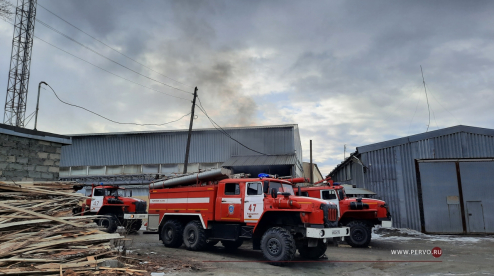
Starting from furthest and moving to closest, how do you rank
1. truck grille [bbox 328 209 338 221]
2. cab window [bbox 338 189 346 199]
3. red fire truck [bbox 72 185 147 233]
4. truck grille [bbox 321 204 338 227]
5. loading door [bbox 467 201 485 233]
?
1. red fire truck [bbox 72 185 147 233]
2. loading door [bbox 467 201 485 233]
3. cab window [bbox 338 189 346 199]
4. truck grille [bbox 328 209 338 221]
5. truck grille [bbox 321 204 338 227]

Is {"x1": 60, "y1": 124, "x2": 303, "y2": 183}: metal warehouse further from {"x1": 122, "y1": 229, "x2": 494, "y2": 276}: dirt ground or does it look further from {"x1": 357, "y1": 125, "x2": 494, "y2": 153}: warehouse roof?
{"x1": 122, "y1": 229, "x2": 494, "y2": 276}: dirt ground

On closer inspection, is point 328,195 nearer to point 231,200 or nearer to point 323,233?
point 231,200

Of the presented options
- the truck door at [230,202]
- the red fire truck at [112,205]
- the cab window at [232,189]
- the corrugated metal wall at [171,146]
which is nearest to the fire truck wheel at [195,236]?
the truck door at [230,202]

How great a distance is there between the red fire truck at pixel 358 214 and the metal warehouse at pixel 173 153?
405 inches

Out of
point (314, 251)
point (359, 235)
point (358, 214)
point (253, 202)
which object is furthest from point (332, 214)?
point (358, 214)

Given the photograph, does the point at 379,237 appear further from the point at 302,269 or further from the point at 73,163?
the point at 73,163

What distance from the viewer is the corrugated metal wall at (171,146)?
90.6 feet

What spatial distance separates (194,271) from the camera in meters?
8.31

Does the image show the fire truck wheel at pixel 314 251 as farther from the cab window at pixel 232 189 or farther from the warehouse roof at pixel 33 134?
the warehouse roof at pixel 33 134

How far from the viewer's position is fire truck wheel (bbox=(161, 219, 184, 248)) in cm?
1235

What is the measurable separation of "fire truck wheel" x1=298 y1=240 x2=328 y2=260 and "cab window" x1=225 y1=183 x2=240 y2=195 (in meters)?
2.73

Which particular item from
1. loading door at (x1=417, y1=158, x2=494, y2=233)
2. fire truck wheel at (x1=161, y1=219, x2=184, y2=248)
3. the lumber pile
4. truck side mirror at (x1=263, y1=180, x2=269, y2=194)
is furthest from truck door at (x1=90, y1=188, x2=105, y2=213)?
loading door at (x1=417, y1=158, x2=494, y2=233)

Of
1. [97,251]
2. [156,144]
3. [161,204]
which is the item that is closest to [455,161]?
[161,204]

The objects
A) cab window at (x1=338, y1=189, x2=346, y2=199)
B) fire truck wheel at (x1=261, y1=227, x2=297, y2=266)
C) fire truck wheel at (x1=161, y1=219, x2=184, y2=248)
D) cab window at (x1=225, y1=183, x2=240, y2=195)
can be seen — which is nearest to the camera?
fire truck wheel at (x1=261, y1=227, x2=297, y2=266)
